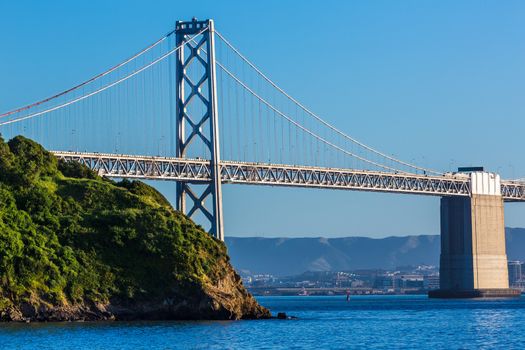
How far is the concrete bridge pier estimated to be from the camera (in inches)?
5674

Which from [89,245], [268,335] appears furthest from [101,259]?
[268,335]

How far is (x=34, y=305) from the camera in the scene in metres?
72.5

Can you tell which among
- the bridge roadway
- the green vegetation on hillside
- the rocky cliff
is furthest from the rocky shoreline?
the bridge roadway

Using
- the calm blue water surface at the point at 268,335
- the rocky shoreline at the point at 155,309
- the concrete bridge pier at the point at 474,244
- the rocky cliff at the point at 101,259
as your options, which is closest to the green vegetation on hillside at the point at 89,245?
the rocky cliff at the point at 101,259

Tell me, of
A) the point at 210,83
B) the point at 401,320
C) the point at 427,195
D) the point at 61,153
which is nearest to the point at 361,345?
the point at 401,320

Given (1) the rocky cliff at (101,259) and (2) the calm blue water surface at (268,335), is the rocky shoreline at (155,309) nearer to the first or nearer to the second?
(1) the rocky cliff at (101,259)

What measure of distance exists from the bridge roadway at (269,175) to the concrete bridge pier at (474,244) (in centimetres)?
174

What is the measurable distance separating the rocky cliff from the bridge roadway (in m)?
19.9

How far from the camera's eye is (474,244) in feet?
470

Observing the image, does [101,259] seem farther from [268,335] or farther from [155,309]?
[268,335]

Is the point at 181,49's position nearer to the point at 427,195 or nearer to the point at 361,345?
the point at 427,195

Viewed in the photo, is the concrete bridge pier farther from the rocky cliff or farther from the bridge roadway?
the rocky cliff

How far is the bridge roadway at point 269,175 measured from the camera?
357ft

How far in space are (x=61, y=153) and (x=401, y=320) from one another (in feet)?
90.7
